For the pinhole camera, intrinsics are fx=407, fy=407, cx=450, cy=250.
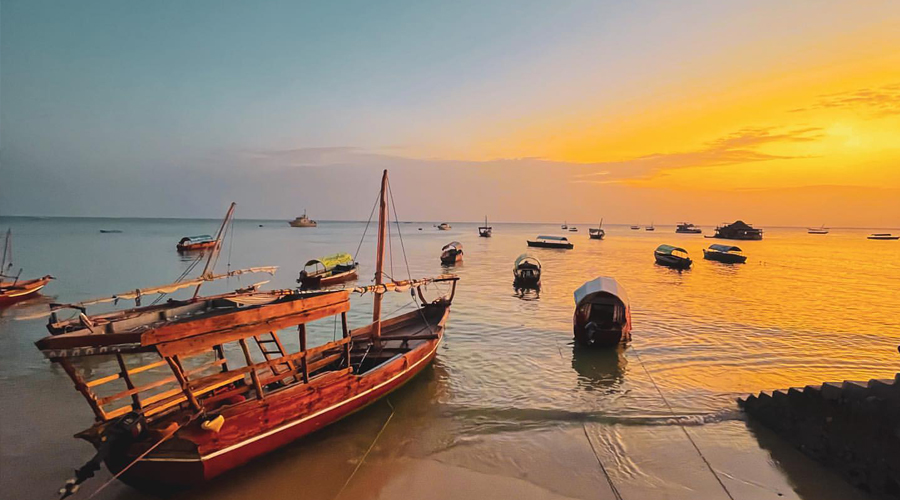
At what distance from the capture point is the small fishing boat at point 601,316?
15.9 metres

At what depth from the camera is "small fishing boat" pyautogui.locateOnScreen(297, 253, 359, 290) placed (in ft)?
102

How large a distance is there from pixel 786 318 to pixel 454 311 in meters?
18.0

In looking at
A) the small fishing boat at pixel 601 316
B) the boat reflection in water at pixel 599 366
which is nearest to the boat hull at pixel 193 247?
the small fishing boat at pixel 601 316

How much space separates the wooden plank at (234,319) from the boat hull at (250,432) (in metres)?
1.63

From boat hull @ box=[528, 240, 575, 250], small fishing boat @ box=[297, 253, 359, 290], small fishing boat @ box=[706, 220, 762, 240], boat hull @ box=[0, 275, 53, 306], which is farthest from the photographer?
small fishing boat @ box=[706, 220, 762, 240]

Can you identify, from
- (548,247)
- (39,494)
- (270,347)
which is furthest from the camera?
(548,247)

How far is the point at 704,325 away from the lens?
800 inches

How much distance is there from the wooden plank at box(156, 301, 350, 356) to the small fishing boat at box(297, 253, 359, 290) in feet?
76.5

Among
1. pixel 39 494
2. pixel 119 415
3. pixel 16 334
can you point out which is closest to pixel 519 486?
pixel 119 415

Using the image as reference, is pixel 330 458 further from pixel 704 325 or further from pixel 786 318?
pixel 786 318

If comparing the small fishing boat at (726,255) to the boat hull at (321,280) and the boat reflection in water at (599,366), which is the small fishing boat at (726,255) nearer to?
the boat reflection in water at (599,366)

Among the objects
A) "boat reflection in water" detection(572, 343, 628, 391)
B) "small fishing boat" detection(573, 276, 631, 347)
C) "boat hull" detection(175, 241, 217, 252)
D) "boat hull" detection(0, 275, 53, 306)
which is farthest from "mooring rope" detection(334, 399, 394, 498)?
"boat hull" detection(175, 241, 217, 252)

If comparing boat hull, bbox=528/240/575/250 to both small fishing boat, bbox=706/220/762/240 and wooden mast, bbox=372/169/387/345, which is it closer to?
small fishing boat, bbox=706/220/762/240

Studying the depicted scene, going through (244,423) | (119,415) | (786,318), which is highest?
(119,415)
